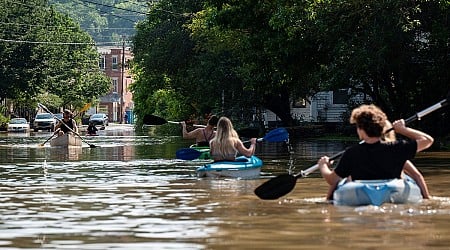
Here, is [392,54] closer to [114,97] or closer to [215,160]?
[215,160]

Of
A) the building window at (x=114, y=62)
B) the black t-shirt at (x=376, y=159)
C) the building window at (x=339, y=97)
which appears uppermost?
the building window at (x=114, y=62)

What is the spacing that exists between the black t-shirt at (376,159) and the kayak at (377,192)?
0.11 m

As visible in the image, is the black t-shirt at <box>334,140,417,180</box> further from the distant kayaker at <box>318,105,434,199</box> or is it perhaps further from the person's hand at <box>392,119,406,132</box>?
the person's hand at <box>392,119,406,132</box>

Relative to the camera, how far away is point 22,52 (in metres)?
91.4

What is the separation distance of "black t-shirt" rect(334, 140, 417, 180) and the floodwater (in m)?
0.44

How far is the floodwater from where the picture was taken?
11500 millimetres

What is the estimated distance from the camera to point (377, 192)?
14336 millimetres

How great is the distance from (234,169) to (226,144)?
525 mm

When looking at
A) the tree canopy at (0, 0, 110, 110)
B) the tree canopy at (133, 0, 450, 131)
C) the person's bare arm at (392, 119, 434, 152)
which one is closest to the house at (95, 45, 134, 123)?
the tree canopy at (0, 0, 110, 110)

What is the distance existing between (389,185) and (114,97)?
545ft

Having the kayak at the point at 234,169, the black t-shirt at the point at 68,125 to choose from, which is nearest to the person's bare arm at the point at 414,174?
the kayak at the point at 234,169

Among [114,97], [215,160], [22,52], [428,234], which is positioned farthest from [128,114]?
[428,234]

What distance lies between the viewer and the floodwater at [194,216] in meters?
11.5

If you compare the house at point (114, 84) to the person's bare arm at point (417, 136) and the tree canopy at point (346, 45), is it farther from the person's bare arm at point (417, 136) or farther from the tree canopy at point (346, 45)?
the person's bare arm at point (417, 136)
